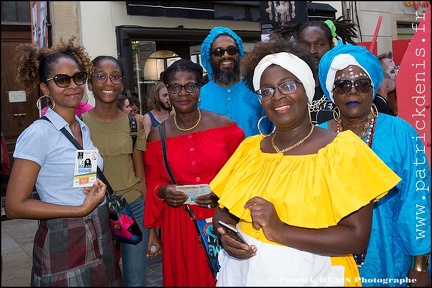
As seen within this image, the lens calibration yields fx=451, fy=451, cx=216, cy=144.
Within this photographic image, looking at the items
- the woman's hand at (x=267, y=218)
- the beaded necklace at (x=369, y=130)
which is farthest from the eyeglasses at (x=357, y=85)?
the woman's hand at (x=267, y=218)

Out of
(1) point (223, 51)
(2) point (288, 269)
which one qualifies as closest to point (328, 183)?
(2) point (288, 269)

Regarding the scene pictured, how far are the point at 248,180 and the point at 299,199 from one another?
0.34 metres

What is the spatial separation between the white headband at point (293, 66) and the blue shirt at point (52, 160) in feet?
3.88

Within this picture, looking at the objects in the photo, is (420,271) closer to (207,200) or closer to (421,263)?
(421,263)

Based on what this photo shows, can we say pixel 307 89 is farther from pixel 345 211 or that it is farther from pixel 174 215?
pixel 174 215

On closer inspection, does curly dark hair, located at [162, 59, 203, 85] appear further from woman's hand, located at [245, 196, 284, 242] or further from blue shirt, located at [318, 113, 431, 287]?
woman's hand, located at [245, 196, 284, 242]

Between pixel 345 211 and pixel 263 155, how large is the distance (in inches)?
20.7

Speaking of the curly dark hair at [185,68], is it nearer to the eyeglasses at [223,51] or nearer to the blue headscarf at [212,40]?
the eyeglasses at [223,51]

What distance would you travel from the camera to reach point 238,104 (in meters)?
3.99

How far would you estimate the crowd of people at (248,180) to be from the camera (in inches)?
76.1

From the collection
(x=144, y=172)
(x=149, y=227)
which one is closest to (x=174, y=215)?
(x=149, y=227)

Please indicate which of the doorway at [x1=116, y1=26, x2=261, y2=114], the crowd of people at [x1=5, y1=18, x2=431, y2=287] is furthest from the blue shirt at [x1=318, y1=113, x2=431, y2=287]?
the doorway at [x1=116, y1=26, x2=261, y2=114]

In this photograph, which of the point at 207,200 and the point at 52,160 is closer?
the point at 52,160

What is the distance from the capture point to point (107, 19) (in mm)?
8445
